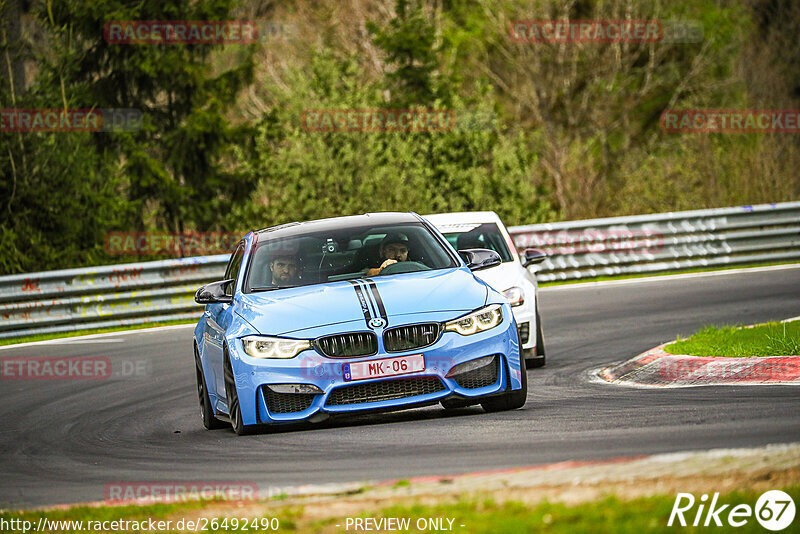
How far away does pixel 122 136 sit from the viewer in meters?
34.7

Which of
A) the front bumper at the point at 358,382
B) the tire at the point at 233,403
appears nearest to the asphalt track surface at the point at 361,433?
the tire at the point at 233,403

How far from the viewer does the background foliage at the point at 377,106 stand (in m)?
27.1

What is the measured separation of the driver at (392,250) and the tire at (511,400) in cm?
133

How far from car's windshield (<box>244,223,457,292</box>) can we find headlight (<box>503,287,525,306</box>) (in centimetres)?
288

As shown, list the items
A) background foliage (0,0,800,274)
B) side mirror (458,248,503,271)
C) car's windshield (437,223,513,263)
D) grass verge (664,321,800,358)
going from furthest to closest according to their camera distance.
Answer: background foliage (0,0,800,274), car's windshield (437,223,513,263), grass verge (664,321,800,358), side mirror (458,248,503,271)

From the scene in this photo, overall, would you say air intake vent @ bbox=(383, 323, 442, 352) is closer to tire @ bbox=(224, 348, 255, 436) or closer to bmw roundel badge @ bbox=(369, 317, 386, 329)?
bmw roundel badge @ bbox=(369, 317, 386, 329)

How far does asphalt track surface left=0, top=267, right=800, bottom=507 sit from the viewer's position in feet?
24.1

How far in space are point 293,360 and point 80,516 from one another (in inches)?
96.8

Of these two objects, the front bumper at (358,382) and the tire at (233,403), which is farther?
the tire at (233,403)

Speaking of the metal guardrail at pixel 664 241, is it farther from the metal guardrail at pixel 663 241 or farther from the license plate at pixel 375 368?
the license plate at pixel 375 368

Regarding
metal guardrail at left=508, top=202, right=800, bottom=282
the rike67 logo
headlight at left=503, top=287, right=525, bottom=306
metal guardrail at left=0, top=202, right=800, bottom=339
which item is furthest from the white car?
metal guardrail at left=508, top=202, right=800, bottom=282

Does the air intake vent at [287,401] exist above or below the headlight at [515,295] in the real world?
above

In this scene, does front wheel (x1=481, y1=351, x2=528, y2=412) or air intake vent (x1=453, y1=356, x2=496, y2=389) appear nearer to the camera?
air intake vent (x1=453, y1=356, x2=496, y2=389)

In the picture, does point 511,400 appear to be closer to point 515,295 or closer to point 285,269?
point 285,269
